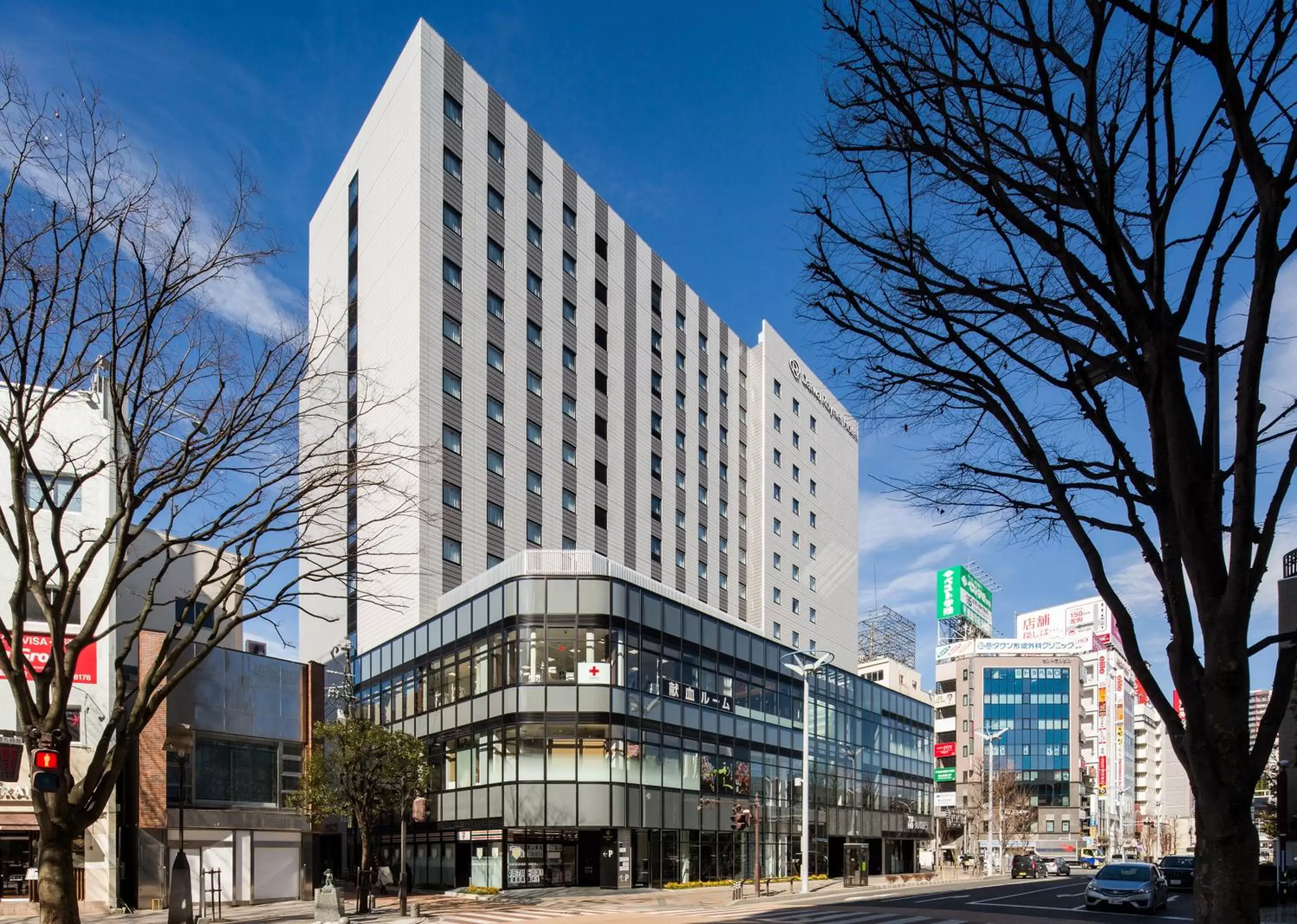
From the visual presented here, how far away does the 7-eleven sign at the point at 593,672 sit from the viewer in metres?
43.0

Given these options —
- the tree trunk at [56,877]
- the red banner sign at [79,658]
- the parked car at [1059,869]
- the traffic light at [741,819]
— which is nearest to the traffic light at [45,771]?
the tree trunk at [56,877]

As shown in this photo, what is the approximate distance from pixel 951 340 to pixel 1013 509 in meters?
1.72

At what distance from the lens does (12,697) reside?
88.7 feet

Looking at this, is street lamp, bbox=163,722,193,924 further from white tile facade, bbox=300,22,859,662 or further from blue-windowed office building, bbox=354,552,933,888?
blue-windowed office building, bbox=354,552,933,888

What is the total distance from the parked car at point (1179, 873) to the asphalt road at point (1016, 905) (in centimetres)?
86

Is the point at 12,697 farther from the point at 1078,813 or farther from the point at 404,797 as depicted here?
the point at 1078,813

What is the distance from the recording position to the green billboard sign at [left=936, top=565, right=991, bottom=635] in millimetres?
137625

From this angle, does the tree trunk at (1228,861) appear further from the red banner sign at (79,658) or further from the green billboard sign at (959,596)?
the green billboard sign at (959,596)

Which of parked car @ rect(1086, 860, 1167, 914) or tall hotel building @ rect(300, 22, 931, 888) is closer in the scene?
parked car @ rect(1086, 860, 1167, 914)

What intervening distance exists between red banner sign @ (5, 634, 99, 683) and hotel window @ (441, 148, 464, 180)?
32795 mm

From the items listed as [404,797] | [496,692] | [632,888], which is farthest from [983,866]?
[404,797]

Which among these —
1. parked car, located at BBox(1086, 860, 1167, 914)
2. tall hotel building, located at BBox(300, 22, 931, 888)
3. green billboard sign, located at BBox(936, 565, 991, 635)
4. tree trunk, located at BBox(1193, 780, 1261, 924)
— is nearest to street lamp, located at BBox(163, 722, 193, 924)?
tall hotel building, located at BBox(300, 22, 931, 888)

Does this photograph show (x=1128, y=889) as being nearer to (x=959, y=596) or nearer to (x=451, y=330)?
(x=451, y=330)

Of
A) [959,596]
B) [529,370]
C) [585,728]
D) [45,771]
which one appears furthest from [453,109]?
[959,596]
